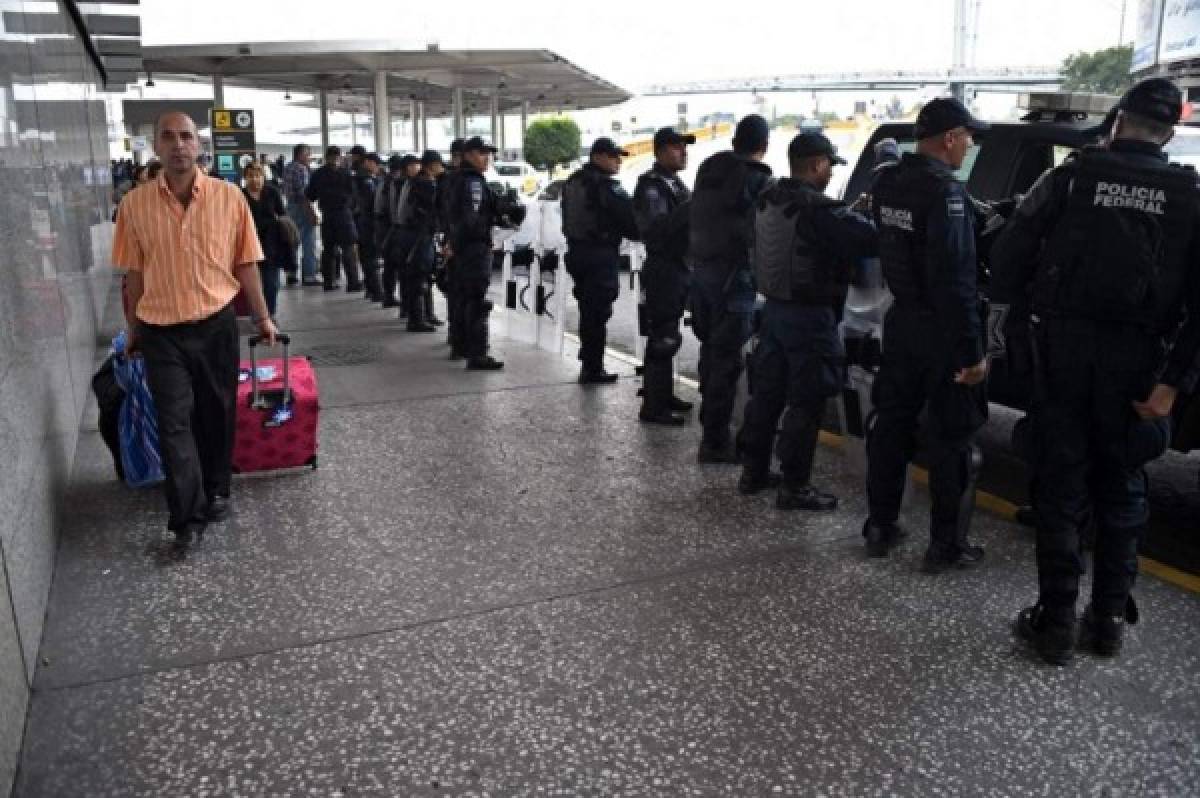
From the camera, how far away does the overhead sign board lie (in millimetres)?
16078

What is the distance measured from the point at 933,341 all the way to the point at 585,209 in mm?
3787

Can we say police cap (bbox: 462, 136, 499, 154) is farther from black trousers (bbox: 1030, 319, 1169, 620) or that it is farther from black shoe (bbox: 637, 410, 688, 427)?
black trousers (bbox: 1030, 319, 1169, 620)

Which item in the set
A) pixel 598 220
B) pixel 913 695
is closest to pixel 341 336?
pixel 598 220

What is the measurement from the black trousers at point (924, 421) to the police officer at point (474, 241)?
4.66m

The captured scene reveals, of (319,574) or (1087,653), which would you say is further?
(319,574)

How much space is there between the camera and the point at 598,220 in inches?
290

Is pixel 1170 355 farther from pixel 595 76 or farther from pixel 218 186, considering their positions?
pixel 595 76

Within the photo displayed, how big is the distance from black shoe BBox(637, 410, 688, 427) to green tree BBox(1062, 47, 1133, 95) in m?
50.0

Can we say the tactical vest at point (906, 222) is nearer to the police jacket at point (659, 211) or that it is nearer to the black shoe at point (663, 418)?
the police jacket at point (659, 211)

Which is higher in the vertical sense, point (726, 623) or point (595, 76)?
point (595, 76)

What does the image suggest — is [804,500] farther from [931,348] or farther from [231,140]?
[231,140]

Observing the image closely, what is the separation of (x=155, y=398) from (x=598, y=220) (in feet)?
12.1

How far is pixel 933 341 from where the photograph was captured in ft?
13.5

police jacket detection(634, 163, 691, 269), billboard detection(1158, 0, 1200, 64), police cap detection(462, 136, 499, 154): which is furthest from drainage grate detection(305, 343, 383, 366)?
billboard detection(1158, 0, 1200, 64)
